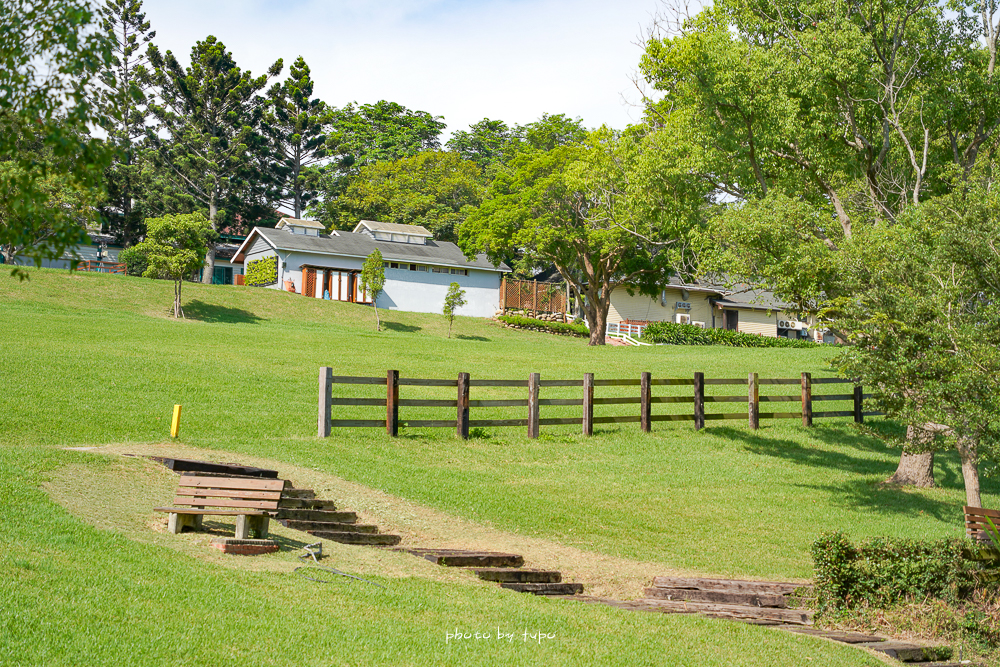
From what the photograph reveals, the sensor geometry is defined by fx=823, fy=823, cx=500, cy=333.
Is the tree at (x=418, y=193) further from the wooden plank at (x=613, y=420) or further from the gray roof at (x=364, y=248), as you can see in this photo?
the wooden plank at (x=613, y=420)

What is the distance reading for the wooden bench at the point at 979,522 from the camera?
35.6ft

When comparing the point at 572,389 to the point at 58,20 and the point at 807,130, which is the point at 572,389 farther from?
the point at 58,20

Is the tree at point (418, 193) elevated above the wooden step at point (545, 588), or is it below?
above

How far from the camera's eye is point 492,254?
47.6 meters

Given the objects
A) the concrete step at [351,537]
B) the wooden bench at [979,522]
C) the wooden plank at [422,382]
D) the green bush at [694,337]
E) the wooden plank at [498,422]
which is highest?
the green bush at [694,337]

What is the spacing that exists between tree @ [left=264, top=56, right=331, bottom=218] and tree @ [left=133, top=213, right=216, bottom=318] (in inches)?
1400

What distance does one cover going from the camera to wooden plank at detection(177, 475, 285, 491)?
10.5m

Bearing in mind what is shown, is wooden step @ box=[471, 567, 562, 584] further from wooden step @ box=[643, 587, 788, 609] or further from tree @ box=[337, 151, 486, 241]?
tree @ box=[337, 151, 486, 241]

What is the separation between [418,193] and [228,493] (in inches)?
2643

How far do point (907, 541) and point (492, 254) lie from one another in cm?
3847

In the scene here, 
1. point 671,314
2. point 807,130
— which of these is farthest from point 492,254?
point 807,130

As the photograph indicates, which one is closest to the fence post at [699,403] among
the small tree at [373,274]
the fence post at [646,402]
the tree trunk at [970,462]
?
the fence post at [646,402]

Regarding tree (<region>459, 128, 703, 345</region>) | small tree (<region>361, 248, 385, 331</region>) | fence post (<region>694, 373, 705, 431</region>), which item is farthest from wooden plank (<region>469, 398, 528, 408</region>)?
small tree (<region>361, 248, 385, 331</region>)

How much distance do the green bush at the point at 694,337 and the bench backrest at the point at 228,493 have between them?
128ft
